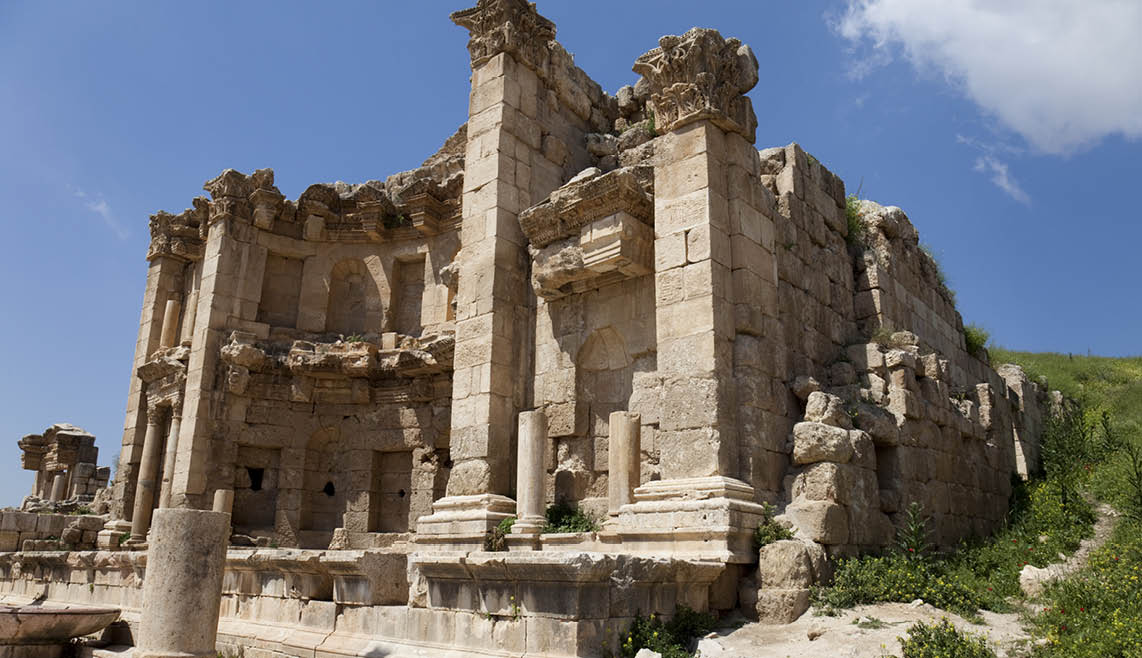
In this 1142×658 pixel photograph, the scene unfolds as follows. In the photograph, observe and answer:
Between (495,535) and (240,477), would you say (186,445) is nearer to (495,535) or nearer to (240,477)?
(240,477)

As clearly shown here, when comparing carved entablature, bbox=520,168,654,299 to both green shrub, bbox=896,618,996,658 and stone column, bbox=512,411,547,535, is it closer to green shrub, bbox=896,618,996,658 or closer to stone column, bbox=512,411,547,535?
stone column, bbox=512,411,547,535

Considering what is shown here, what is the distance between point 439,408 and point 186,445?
4776mm

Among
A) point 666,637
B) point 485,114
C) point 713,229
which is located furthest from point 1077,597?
point 485,114

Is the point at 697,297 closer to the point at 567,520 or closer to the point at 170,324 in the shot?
the point at 567,520

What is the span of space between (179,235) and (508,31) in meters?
10.1

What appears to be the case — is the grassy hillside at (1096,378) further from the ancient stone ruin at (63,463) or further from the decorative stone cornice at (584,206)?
the ancient stone ruin at (63,463)

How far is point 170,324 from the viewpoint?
18922 millimetres

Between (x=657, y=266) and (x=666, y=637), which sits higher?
(x=657, y=266)

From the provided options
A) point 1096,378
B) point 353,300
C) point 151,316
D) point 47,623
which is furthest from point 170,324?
point 1096,378

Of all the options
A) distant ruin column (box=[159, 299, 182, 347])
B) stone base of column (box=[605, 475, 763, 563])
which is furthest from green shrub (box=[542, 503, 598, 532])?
distant ruin column (box=[159, 299, 182, 347])

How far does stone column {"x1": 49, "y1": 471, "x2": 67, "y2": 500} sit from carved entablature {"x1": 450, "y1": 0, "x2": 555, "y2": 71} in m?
20.2

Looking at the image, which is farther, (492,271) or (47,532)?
(47,532)

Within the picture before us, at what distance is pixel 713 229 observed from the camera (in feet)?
31.1

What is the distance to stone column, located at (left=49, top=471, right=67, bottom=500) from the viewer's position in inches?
994
